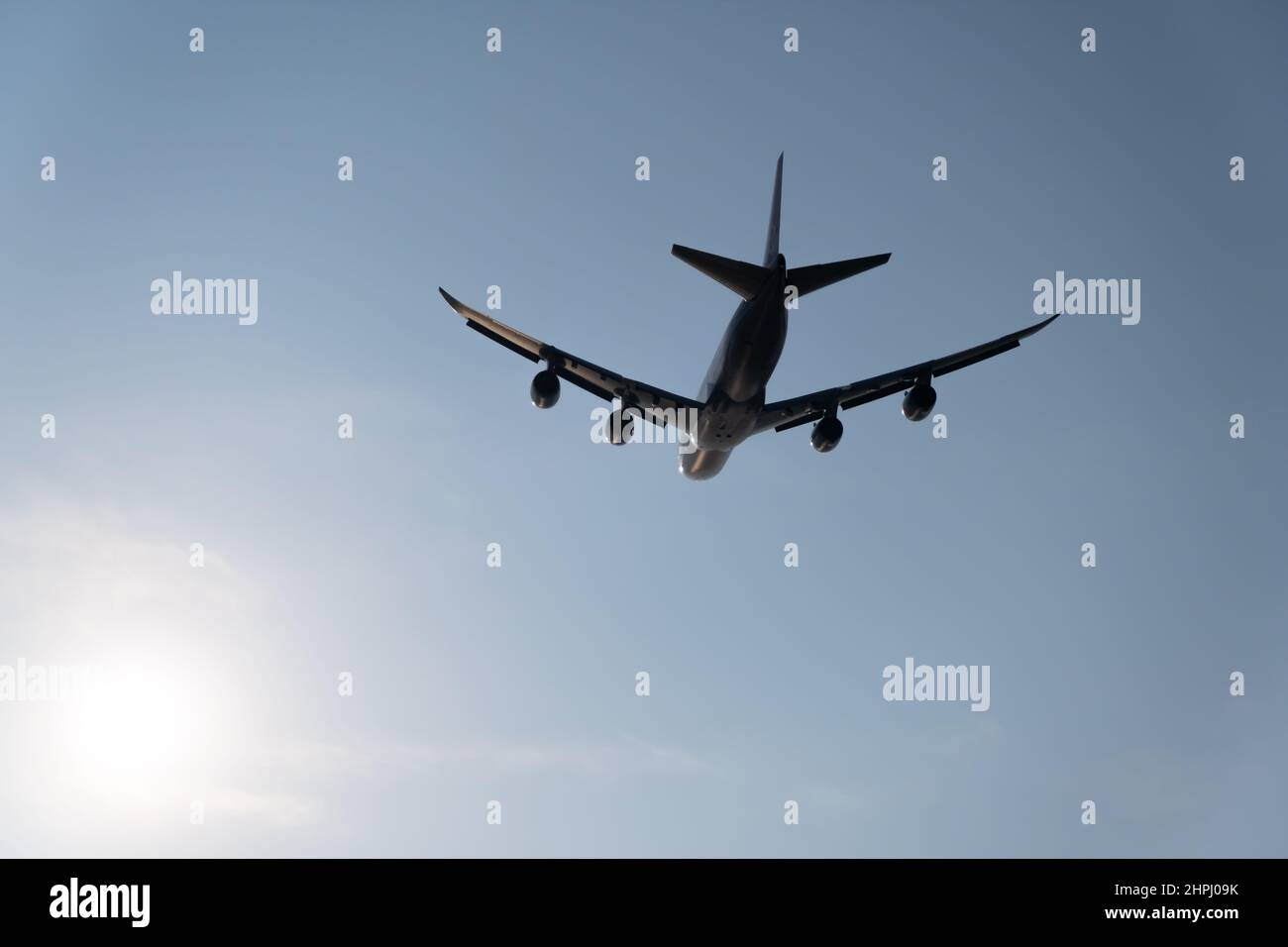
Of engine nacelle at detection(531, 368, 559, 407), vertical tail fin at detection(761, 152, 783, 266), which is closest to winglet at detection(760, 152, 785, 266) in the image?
vertical tail fin at detection(761, 152, 783, 266)

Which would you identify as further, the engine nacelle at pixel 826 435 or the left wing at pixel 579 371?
the engine nacelle at pixel 826 435

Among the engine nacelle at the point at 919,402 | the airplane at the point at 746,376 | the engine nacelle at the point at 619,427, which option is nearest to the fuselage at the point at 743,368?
the airplane at the point at 746,376

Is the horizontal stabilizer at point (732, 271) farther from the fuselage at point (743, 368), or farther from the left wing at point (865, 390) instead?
the left wing at point (865, 390)

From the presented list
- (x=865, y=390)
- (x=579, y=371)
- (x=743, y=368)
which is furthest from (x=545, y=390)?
(x=865, y=390)

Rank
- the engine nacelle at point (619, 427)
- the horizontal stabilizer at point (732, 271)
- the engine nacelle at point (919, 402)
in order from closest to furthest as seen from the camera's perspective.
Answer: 1. the horizontal stabilizer at point (732, 271)
2. the engine nacelle at point (919, 402)
3. the engine nacelle at point (619, 427)

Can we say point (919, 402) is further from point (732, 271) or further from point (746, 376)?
point (732, 271)
